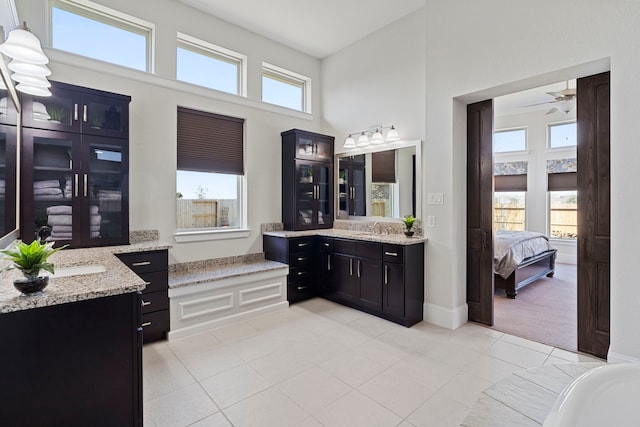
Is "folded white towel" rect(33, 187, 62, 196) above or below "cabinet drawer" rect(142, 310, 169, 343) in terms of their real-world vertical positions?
above

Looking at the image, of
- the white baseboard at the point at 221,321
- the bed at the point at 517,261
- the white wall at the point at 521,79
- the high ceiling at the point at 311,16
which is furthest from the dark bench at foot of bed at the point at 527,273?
the high ceiling at the point at 311,16

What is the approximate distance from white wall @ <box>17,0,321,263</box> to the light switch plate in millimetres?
2138

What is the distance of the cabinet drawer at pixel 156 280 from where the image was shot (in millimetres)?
2865

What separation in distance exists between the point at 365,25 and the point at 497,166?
196 inches

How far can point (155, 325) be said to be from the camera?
2904mm

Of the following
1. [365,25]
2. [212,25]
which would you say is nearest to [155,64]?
[212,25]

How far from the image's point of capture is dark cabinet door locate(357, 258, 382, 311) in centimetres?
354

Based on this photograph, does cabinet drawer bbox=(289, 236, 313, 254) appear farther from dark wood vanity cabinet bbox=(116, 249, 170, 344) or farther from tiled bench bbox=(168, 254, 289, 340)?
dark wood vanity cabinet bbox=(116, 249, 170, 344)

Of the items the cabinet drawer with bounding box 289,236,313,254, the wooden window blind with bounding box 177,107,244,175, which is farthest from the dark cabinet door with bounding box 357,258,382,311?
the wooden window blind with bounding box 177,107,244,175

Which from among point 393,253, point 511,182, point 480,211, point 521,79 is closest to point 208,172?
point 393,253

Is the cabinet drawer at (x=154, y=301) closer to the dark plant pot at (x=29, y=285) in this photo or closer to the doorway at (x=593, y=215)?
the dark plant pot at (x=29, y=285)

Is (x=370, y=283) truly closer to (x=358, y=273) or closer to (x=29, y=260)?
(x=358, y=273)

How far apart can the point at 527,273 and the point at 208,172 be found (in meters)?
4.80

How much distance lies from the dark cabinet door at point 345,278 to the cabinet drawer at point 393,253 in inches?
18.1
